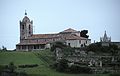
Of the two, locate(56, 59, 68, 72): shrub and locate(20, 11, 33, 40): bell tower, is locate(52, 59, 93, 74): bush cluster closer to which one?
locate(56, 59, 68, 72): shrub

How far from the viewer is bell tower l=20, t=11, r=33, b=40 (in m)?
111

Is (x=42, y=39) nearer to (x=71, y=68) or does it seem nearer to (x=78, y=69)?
(x=71, y=68)

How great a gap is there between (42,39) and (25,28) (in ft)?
32.1

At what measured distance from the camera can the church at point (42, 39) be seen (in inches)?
3792

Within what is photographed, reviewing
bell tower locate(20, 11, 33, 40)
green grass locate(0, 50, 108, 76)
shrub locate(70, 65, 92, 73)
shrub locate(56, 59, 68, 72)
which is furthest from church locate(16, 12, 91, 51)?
shrub locate(70, 65, 92, 73)

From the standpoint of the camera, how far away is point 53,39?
10244 centimetres

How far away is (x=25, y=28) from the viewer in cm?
11075

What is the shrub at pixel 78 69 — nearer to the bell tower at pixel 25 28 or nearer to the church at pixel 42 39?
the church at pixel 42 39

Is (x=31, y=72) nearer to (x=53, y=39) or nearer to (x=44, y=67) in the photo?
(x=44, y=67)

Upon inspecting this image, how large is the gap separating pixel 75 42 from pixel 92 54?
52.5 feet

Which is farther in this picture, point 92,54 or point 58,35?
point 58,35

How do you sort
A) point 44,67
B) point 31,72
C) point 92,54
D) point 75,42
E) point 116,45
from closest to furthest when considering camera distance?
point 31,72 < point 44,67 < point 92,54 < point 116,45 < point 75,42

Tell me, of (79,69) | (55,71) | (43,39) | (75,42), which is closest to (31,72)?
(55,71)

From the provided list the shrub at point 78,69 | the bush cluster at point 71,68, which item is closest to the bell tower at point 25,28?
the bush cluster at point 71,68
